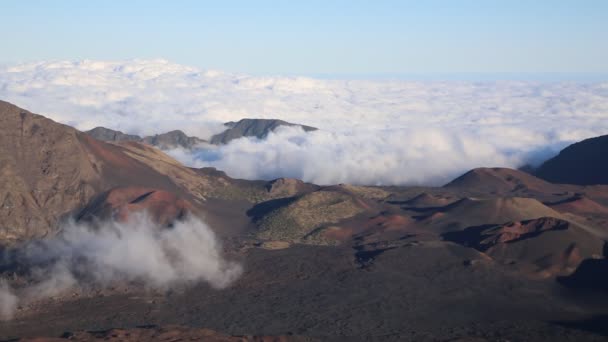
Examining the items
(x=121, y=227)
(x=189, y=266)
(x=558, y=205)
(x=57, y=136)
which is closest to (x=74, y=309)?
(x=189, y=266)

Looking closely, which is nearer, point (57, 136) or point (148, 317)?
point (148, 317)

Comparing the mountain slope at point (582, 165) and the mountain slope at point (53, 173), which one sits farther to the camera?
the mountain slope at point (582, 165)

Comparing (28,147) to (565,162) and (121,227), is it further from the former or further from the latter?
(565,162)

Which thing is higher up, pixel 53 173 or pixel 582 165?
pixel 53 173

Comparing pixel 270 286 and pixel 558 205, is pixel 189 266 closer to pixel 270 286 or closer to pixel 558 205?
pixel 270 286

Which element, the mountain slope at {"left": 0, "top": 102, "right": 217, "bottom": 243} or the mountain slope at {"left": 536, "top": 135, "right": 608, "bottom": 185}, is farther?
the mountain slope at {"left": 536, "top": 135, "right": 608, "bottom": 185}

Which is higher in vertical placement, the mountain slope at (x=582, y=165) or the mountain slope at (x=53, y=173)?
the mountain slope at (x=53, y=173)

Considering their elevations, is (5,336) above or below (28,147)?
below

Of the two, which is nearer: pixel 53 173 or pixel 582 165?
pixel 53 173

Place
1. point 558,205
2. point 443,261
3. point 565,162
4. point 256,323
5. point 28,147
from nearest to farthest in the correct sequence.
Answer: point 256,323, point 443,261, point 28,147, point 558,205, point 565,162

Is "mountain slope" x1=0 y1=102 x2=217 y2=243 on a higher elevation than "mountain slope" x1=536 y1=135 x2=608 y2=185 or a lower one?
higher

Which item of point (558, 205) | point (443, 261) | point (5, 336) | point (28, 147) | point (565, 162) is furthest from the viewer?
point (565, 162)
